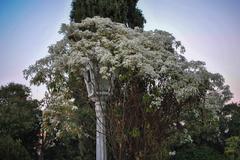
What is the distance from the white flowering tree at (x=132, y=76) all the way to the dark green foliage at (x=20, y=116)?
45.6 feet

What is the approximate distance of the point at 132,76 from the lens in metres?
6.33

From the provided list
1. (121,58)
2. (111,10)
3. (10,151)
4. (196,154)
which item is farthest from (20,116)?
(121,58)

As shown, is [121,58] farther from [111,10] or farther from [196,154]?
[196,154]

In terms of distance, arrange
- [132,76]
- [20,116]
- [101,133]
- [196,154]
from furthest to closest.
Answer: [20,116]
[196,154]
[132,76]
[101,133]

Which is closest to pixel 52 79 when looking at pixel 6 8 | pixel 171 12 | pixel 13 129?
pixel 6 8

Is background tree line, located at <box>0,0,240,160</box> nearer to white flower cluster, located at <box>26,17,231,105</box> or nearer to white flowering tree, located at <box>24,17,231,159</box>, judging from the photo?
white flowering tree, located at <box>24,17,231,159</box>

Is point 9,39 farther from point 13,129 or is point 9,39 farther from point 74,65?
point 13,129

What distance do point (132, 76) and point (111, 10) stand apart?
312 cm

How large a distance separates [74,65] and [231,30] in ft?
15.9

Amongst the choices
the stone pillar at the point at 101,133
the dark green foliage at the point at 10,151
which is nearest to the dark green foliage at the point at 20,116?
the dark green foliage at the point at 10,151

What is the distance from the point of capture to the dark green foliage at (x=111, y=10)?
904 cm

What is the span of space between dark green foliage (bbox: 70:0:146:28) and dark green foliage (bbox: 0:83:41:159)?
11.5 meters

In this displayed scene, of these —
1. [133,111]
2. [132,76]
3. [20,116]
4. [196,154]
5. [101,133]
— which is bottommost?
[101,133]

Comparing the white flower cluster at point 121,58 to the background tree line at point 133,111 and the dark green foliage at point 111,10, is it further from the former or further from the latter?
the dark green foliage at point 111,10
